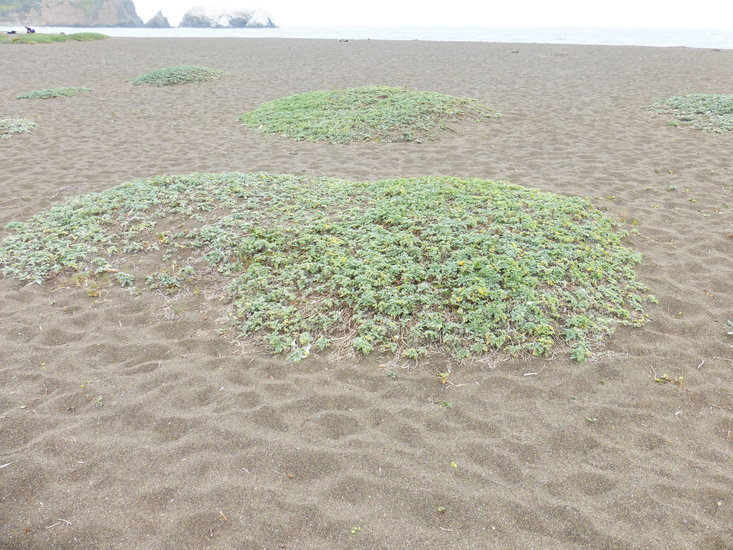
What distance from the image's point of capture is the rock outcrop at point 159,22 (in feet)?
469

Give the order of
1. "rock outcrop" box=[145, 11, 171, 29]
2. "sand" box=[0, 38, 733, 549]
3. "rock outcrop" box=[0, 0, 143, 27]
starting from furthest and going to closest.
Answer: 1. "rock outcrop" box=[145, 11, 171, 29]
2. "rock outcrop" box=[0, 0, 143, 27]
3. "sand" box=[0, 38, 733, 549]

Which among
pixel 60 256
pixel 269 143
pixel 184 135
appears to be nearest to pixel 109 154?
pixel 184 135

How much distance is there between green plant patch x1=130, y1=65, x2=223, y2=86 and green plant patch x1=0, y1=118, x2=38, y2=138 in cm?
621

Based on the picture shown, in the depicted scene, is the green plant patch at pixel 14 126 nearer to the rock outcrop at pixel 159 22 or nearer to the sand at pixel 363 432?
the sand at pixel 363 432

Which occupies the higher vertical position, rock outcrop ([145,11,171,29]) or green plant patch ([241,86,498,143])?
rock outcrop ([145,11,171,29])

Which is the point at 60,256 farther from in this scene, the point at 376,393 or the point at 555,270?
the point at 555,270

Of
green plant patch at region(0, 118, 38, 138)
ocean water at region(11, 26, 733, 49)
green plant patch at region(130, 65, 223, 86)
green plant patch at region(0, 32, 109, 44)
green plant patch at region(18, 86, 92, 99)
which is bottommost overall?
green plant patch at region(0, 118, 38, 138)

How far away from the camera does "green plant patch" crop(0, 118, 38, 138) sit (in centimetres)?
1029

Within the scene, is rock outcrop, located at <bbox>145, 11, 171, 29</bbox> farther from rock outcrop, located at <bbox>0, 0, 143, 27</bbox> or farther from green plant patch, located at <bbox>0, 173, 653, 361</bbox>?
green plant patch, located at <bbox>0, 173, 653, 361</bbox>

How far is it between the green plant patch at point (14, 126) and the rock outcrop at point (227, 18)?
133471mm

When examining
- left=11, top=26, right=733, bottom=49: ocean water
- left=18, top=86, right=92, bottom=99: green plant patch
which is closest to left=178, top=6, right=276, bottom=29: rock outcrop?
left=11, top=26, right=733, bottom=49: ocean water

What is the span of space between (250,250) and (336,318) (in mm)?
1452

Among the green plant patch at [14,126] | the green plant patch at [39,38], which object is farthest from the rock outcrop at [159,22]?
the green plant patch at [14,126]

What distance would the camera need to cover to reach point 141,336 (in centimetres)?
396
